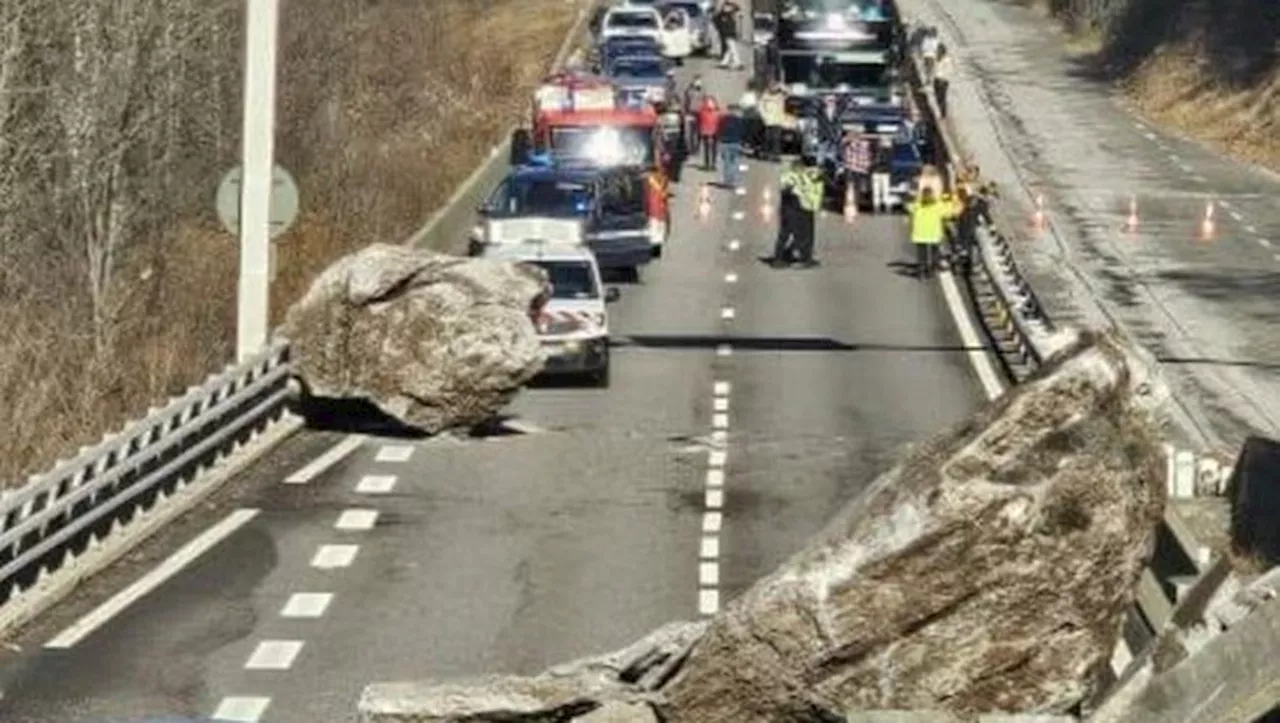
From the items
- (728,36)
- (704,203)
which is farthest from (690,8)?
(704,203)

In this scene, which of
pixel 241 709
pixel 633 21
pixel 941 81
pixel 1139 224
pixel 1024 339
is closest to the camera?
pixel 241 709

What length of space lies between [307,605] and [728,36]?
2674 inches

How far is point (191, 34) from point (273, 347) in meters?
28.4

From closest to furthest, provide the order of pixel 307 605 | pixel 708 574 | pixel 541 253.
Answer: pixel 307 605, pixel 708 574, pixel 541 253

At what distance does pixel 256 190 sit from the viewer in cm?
3262

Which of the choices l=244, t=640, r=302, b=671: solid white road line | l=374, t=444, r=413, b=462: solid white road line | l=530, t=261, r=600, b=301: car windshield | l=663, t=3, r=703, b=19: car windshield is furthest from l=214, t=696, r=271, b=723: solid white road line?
l=663, t=3, r=703, b=19: car windshield

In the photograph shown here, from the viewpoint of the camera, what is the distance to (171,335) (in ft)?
146

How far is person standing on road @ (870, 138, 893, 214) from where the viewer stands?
5950 centimetres

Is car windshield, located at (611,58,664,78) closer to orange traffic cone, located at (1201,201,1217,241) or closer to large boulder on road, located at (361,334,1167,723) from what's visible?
orange traffic cone, located at (1201,201,1217,241)

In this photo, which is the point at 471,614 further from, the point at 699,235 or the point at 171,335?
the point at 699,235

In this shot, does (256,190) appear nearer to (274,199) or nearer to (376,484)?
(274,199)

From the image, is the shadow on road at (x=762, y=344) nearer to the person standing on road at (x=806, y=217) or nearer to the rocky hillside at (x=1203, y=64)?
the person standing on road at (x=806, y=217)

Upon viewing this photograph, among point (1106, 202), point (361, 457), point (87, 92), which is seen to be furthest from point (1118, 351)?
point (1106, 202)

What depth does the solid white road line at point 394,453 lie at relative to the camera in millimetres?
30719
